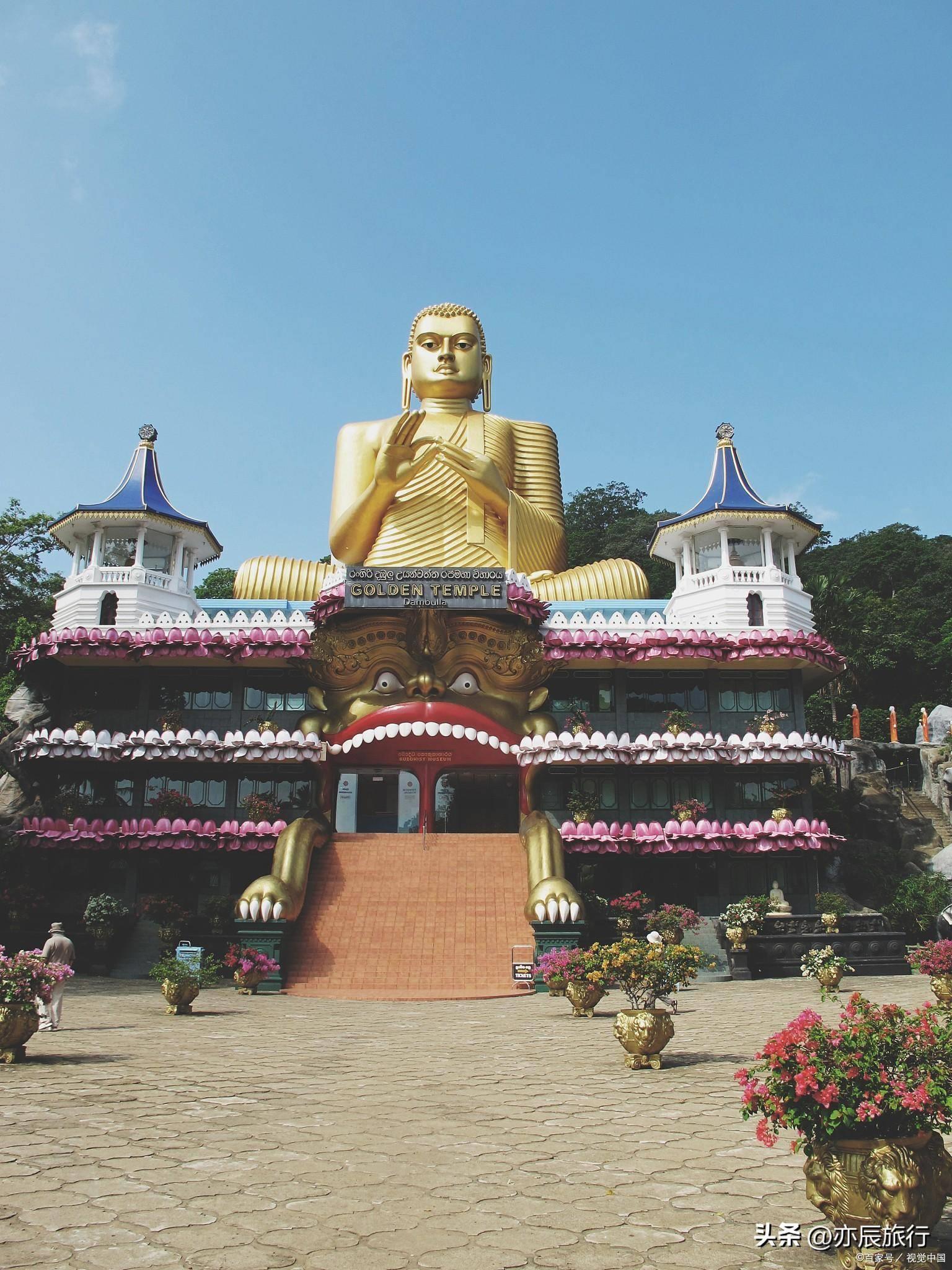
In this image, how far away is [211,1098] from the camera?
962 cm

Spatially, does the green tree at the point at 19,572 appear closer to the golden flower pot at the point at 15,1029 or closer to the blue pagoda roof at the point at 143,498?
the blue pagoda roof at the point at 143,498

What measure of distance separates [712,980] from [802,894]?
590 cm

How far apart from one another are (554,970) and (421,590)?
1128 cm

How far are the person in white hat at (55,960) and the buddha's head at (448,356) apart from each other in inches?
832

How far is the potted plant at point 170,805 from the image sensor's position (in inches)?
1033

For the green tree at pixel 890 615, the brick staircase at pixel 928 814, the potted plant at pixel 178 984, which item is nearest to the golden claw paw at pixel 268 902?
the potted plant at pixel 178 984

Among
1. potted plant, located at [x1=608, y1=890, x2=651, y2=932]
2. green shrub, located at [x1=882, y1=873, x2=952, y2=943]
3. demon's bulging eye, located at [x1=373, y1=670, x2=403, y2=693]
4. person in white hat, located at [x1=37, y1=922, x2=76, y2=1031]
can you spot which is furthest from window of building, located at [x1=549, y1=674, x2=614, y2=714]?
person in white hat, located at [x1=37, y1=922, x2=76, y2=1031]

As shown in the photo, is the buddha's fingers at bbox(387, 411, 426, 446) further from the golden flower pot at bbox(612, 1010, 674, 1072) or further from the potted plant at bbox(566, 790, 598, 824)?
the golden flower pot at bbox(612, 1010, 674, 1072)

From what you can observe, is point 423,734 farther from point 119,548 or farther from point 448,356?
point 448,356

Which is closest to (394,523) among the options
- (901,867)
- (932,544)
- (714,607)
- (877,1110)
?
(714,607)

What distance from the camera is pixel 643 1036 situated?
36.4 ft

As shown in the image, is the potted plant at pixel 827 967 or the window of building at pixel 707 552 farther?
the window of building at pixel 707 552

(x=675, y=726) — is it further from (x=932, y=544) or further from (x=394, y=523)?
(x=932, y=544)

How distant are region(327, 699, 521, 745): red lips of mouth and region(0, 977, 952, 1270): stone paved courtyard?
41.3ft
